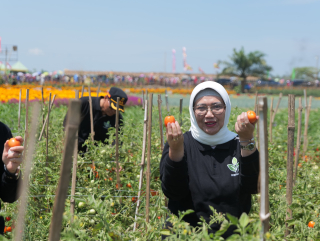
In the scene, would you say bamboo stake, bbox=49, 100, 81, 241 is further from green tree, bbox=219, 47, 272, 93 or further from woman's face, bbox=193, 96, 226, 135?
green tree, bbox=219, 47, 272, 93

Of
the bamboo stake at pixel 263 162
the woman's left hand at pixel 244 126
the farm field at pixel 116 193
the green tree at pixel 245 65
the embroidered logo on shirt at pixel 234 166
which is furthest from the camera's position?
the green tree at pixel 245 65

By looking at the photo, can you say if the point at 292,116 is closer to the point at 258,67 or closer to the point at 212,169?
the point at 212,169

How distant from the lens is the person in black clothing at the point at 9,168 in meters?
1.46

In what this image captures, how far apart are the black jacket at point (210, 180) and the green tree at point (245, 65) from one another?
92.0ft

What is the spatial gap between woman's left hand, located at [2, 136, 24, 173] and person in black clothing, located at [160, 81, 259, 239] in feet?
2.17

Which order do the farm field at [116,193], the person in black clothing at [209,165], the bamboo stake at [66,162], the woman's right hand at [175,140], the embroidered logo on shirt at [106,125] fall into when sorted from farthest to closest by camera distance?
the embroidered logo on shirt at [106,125], the farm field at [116,193], the person in black clothing at [209,165], the woman's right hand at [175,140], the bamboo stake at [66,162]

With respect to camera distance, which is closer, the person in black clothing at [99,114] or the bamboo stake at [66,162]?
the bamboo stake at [66,162]

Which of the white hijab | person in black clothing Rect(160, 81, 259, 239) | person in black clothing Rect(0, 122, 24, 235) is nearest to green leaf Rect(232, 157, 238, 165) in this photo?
person in black clothing Rect(160, 81, 259, 239)

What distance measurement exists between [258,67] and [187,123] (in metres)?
27.7

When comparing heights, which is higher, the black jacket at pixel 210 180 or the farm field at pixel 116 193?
the black jacket at pixel 210 180

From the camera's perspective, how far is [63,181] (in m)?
0.83

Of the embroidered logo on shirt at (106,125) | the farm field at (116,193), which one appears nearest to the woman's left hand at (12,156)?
the farm field at (116,193)

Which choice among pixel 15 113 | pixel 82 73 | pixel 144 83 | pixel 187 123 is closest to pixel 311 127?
pixel 187 123

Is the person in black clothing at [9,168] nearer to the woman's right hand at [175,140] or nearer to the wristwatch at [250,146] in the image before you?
the woman's right hand at [175,140]
